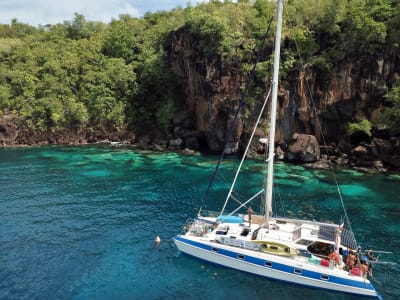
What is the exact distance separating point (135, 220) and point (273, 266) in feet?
50.2

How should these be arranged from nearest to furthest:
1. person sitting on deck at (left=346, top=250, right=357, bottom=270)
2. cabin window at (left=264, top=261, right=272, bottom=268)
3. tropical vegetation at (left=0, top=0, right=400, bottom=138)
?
1. person sitting on deck at (left=346, top=250, right=357, bottom=270)
2. cabin window at (left=264, top=261, right=272, bottom=268)
3. tropical vegetation at (left=0, top=0, right=400, bottom=138)

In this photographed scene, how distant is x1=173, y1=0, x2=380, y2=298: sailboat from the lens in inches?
899

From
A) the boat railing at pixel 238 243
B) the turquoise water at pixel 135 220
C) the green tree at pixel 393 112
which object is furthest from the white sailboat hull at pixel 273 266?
the green tree at pixel 393 112

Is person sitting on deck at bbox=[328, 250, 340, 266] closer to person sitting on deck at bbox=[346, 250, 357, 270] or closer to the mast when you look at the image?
person sitting on deck at bbox=[346, 250, 357, 270]

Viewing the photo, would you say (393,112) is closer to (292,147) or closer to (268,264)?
(292,147)

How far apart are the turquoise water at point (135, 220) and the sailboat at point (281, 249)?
2.75 feet

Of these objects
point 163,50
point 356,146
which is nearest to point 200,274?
point 356,146

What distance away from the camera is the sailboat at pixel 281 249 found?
22.8 meters

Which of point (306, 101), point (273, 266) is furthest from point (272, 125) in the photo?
point (306, 101)

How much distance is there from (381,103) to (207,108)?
29246 millimetres

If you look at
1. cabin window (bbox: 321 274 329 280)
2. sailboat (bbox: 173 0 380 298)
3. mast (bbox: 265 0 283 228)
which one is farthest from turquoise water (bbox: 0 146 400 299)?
mast (bbox: 265 0 283 228)

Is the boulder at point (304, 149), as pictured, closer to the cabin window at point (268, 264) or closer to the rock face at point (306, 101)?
the rock face at point (306, 101)

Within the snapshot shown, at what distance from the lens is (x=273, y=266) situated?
24.0 meters

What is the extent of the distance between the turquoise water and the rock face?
5.97 meters
